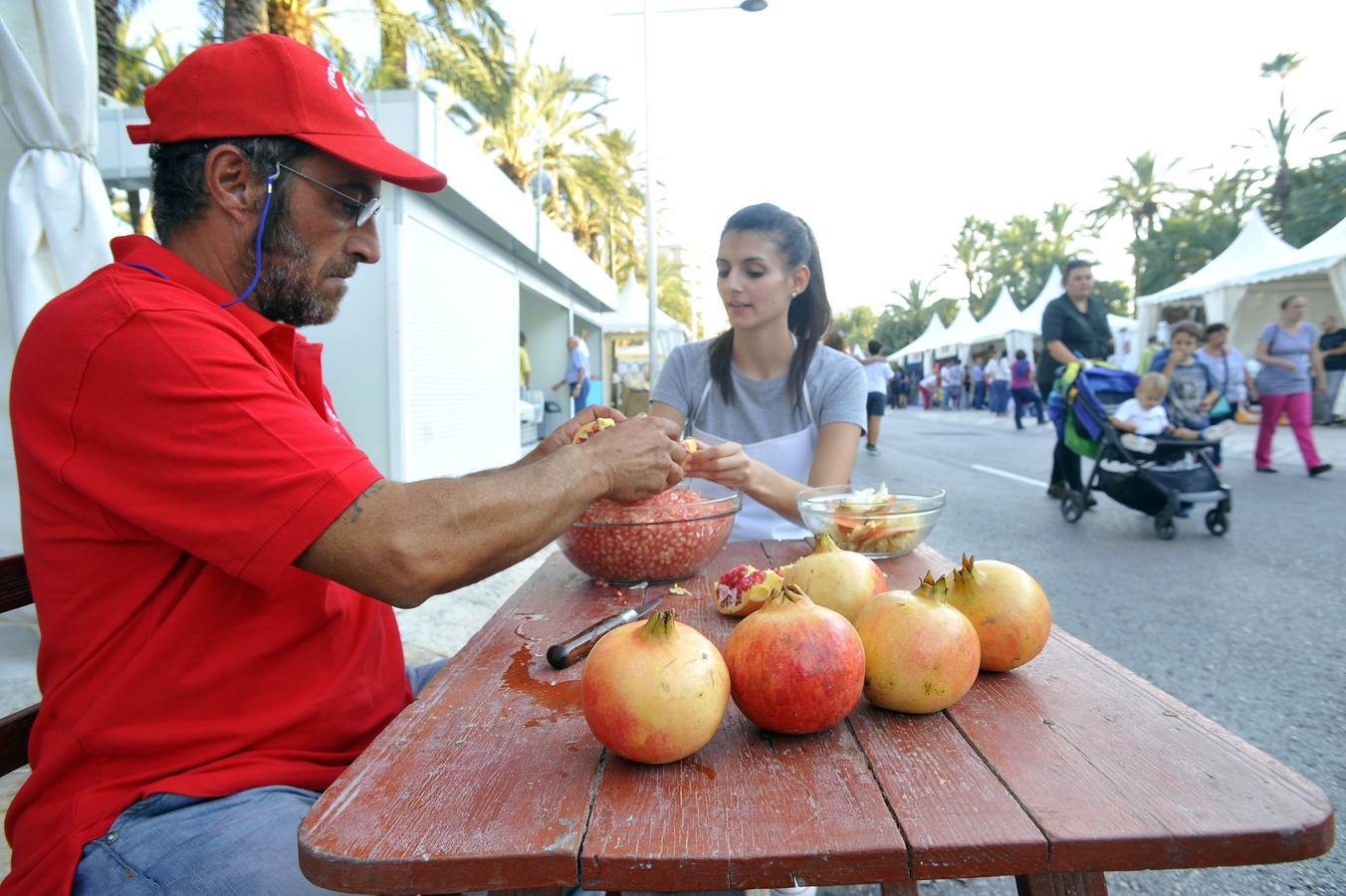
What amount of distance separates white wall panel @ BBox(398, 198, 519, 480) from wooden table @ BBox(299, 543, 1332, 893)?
21.9 feet

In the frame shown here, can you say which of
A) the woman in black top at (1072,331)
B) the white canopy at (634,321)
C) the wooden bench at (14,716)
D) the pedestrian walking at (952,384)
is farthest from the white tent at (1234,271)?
the wooden bench at (14,716)

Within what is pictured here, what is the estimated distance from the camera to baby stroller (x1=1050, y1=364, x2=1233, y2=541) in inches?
235

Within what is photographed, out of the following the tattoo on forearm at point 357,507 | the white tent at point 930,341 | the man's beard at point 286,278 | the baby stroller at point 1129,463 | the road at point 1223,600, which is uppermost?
the white tent at point 930,341

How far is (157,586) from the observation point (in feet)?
3.88

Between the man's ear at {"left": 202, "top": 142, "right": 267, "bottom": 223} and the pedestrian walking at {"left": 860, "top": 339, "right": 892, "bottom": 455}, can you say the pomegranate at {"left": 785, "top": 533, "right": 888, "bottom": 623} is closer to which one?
the man's ear at {"left": 202, "top": 142, "right": 267, "bottom": 223}

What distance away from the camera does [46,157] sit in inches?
99.2

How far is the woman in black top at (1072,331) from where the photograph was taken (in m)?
7.29

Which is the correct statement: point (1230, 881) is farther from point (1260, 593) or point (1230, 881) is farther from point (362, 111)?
point (1260, 593)

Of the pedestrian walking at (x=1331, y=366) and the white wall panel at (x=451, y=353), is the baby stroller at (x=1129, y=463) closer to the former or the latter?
the white wall panel at (x=451, y=353)

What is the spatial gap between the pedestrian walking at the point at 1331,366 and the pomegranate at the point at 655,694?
1677 centimetres

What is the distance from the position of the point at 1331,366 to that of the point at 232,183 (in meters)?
17.4

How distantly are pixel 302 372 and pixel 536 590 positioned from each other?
0.69 meters

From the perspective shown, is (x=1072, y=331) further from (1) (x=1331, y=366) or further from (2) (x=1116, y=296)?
(2) (x=1116, y=296)

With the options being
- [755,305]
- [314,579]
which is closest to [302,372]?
[314,579]
